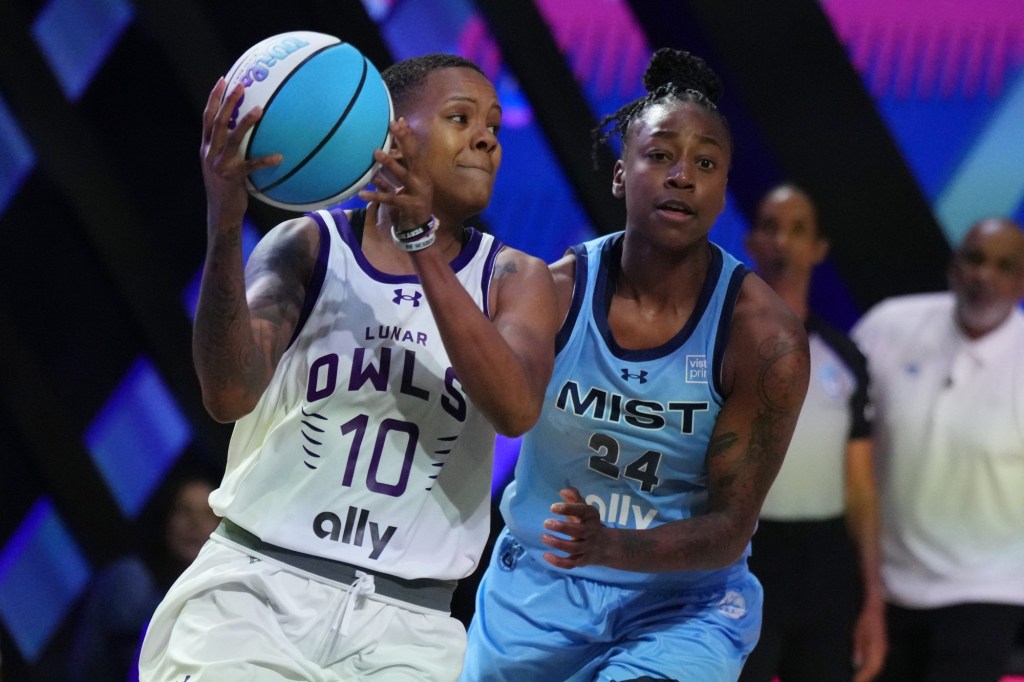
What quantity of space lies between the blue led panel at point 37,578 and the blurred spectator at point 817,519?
5.04 m

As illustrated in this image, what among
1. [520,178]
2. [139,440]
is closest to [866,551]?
[520,178]

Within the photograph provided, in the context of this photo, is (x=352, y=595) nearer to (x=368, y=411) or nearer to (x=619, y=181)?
(x=368, y=411)

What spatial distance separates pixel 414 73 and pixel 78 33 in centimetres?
546

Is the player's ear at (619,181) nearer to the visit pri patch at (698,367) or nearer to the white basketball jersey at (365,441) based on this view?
the visit pri patch at (698,367)

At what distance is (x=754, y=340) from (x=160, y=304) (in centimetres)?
447

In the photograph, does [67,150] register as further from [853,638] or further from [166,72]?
[853,638]

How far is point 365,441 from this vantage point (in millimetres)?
2863

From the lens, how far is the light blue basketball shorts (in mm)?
3201

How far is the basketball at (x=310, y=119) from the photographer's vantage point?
266 cm

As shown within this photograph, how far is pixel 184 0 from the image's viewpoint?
21.8 ft

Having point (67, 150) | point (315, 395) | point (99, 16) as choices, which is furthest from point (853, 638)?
point (99, 16)

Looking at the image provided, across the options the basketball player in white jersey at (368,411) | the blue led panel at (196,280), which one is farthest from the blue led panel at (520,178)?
the basketball player in white jersey at (368,411)

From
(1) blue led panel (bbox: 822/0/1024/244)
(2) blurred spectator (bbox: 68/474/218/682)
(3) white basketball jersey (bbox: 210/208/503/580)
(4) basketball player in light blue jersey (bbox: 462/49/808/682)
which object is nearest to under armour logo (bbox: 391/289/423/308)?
(3) white basketball jersey (bbox: 210/208/503/580)

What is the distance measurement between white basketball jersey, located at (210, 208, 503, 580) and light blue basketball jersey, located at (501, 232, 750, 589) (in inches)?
15.4
